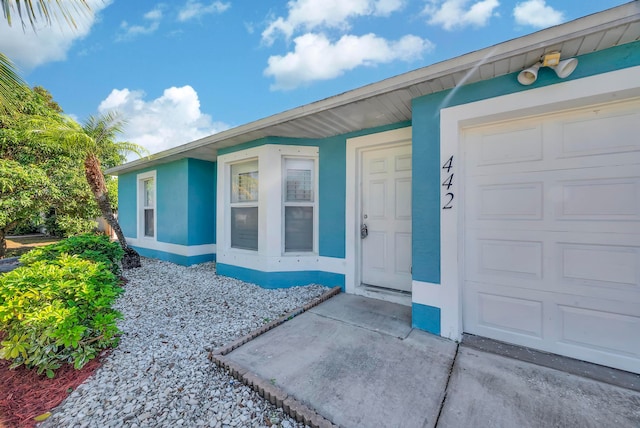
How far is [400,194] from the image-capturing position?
11.3 ft

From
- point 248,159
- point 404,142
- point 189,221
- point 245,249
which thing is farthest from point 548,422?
point 189,221

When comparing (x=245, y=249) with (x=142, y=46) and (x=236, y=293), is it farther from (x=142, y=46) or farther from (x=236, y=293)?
(x=142, y=46)

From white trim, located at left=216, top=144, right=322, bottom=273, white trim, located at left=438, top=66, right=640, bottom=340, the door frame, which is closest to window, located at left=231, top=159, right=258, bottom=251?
white trim, located at left=216, top=144, right=322, bottom=273

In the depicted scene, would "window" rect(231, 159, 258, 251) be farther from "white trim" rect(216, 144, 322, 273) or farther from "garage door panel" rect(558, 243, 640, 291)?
"garage door panel" rect(558, 243, 640, 291)

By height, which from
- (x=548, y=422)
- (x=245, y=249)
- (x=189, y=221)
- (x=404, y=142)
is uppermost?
(x=404, y=142)

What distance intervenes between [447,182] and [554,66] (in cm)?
119

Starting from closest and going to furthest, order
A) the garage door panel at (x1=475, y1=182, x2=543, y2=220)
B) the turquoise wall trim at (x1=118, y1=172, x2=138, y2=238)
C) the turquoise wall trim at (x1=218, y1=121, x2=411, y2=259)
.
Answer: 1. the garage door panel at (x1=475, y1=182, x2=543, y2=220)
2. the turquoise wall trim at (x1=218, y1=121, x2=411, y2=259)
3. the turquoise wall trim at (x1=118, y1=172, x2=138, y2=238)

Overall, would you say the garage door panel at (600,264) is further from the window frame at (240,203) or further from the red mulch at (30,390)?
the red mulch at (30,390)

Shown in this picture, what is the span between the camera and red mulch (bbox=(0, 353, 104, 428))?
165 centimetres

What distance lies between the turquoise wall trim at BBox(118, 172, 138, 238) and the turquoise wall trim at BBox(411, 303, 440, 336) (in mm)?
8128

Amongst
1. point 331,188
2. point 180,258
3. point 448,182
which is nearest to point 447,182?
point 448,182

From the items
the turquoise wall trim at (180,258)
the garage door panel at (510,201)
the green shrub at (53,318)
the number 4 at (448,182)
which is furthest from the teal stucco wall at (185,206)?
the garage door panel at (510,201)

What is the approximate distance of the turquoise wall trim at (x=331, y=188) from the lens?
3.89 metres

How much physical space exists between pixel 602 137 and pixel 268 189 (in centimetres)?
385
